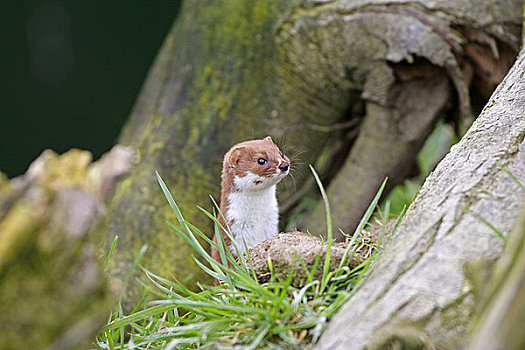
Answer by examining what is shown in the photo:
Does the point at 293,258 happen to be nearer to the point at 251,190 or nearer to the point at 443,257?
the point at 443,257

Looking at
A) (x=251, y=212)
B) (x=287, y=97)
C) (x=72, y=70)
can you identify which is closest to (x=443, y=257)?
(x=251, y=212)

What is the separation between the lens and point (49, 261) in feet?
3.63

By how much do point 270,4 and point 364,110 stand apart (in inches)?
36.6

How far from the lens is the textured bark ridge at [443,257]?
46.4 inches

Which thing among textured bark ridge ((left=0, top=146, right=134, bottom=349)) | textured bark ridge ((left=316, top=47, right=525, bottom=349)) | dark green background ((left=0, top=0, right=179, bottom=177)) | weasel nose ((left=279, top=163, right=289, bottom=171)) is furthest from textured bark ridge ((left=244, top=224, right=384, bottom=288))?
dark green background ((left=0, top=0, right=179, bottom=177))

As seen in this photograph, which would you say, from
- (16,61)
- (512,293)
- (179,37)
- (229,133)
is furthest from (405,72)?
(16,61)

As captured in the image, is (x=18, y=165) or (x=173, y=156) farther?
(x=18, y=165)

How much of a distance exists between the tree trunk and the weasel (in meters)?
0.68

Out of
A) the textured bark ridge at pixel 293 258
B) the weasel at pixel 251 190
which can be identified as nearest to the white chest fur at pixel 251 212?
the weasel at pixel 251 190

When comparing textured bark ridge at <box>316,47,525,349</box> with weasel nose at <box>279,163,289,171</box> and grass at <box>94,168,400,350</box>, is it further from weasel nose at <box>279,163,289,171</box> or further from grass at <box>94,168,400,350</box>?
weasel nose at <box>279,163,289,171</box>

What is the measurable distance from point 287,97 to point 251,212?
103 centimetres

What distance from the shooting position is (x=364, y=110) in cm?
372

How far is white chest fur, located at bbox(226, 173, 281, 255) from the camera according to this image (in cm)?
274

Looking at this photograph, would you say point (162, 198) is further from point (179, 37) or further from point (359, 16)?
point (359, 16)
